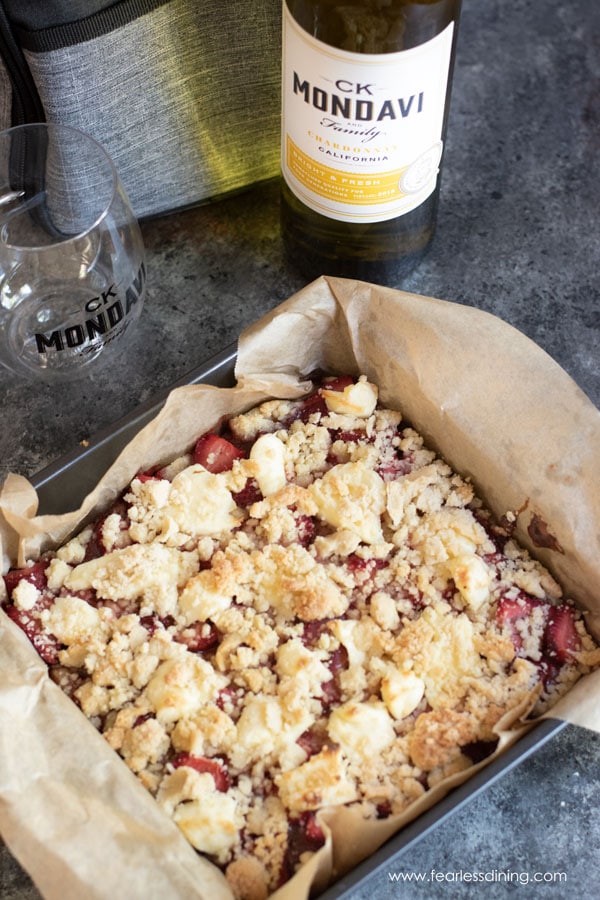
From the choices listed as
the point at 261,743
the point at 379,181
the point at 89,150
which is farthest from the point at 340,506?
the point at 89,150

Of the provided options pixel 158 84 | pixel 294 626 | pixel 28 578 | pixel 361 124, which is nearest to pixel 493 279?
pixel 361 124

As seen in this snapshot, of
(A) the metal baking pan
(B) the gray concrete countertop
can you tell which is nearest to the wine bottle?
(B) the gray concrete countertop

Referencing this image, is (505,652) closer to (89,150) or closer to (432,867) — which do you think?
(432,867)

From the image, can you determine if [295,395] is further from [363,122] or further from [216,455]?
[363,122]

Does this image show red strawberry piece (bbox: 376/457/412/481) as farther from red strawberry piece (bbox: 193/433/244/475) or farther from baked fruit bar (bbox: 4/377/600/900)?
red strawberry piece (bbox: 193/433/244/475)

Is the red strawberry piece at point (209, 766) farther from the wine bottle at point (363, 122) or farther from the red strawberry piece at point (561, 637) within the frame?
the wine bottle at point (363, 122)

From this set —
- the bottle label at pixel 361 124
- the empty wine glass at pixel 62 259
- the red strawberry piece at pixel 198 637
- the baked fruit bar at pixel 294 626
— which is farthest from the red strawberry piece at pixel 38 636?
the bottle label at pixel 361 124
